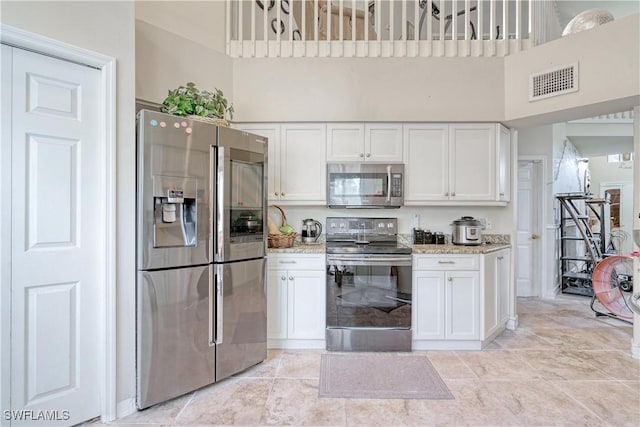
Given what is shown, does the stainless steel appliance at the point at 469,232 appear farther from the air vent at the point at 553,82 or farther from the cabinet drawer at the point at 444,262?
the air vent at the point at 553,82

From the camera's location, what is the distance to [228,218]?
7.58 feet

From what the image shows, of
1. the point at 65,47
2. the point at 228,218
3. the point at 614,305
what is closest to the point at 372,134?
the point at 228,218

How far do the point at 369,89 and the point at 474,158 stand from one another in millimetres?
1271

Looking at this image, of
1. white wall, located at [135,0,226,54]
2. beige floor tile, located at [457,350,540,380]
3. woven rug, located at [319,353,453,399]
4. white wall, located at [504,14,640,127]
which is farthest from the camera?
white wall, located at [135,0,226,54]

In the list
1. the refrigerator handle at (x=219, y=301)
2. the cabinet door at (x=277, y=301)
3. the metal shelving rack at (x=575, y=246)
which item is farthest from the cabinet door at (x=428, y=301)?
Answer: the metal shelving rack at (x=575, y=246)

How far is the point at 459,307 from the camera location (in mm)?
2889

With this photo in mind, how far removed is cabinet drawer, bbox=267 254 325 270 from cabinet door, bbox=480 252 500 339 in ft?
4.99

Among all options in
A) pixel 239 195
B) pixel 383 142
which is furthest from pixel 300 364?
pixel 383 142

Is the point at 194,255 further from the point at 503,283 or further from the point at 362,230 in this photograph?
the point at 503,283

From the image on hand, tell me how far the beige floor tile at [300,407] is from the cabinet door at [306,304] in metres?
0.57

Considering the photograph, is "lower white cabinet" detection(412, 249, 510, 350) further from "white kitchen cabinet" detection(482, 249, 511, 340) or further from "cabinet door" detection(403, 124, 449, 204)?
"cabinet door" detection(403, 124, 449, 204)

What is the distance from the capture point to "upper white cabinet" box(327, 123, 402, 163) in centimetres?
324

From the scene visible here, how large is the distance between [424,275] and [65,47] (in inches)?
117

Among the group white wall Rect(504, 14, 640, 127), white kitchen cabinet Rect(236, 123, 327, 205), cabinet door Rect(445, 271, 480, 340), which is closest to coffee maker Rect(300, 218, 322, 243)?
white kitchen cabinet Rect(236, 123, 327, 205)
